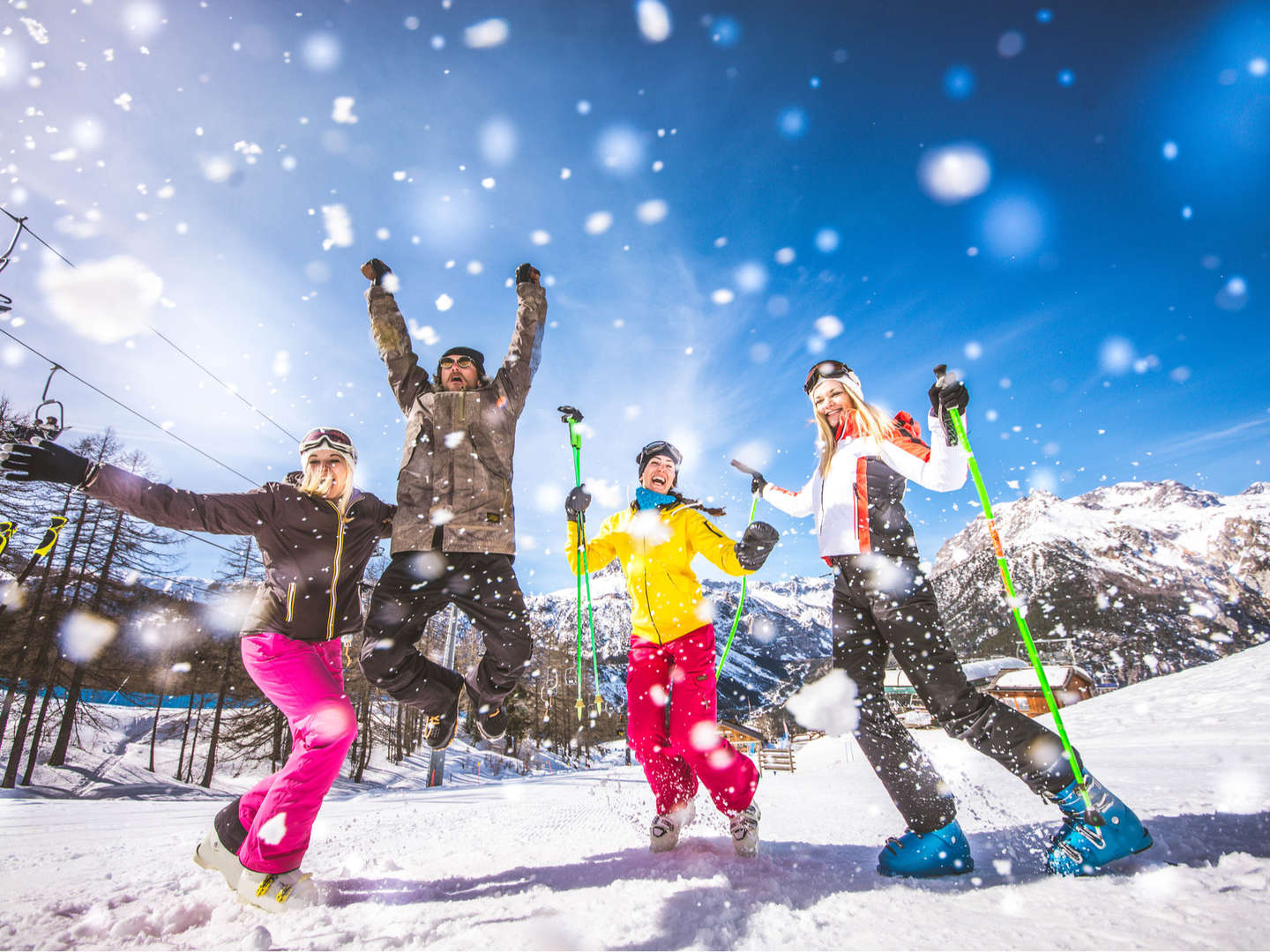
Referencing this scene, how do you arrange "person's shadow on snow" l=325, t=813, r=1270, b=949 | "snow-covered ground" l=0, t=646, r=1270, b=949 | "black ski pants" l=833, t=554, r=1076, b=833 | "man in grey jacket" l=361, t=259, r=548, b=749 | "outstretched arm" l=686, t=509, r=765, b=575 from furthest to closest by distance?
"outstretched arm" l=686, t=509, r=765, b=575
"man in grey jacket" l=361, t=259, r=548, b=749
"black ski pants" l=833, t=554, r=1076, b=833
"person's shadow on snow" l=325, t=813, r=1270, b=949
"snow-covered ground" l=0, t=646, r=1270, b=949

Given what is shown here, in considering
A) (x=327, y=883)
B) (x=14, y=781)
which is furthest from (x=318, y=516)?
(x=14, y=781)

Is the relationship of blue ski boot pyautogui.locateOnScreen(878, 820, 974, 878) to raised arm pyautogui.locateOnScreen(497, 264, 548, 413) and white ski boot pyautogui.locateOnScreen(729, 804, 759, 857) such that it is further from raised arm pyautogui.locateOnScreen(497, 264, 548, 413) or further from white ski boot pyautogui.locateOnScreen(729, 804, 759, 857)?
raised arm pyautogui.locateOnScreen(497, 264, 548, 413)

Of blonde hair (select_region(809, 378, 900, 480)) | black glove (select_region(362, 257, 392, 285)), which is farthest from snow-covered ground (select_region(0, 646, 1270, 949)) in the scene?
black glove (select_region(362, 257, 392, 285))

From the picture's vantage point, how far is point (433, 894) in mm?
2229

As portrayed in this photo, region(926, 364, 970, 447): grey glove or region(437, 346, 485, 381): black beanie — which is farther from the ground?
region(437, 346, 485, 381): black beanie

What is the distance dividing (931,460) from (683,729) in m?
2.02

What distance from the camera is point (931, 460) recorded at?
106 inches

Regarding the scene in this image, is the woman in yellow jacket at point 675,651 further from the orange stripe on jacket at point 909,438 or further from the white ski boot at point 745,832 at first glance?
the orange stripe on jacket at point 909,438

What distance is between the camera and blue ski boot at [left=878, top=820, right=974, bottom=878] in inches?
84.4

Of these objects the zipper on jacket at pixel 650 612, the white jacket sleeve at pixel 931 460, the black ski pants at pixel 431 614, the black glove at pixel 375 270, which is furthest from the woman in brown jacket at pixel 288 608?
the white jacket sleeve at pixel 931 460

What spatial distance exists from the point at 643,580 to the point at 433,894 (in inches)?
75.5

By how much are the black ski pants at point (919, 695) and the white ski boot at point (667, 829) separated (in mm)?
1164

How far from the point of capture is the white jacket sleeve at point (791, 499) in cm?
327

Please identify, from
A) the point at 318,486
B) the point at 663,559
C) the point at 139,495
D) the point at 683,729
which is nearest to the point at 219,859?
the point at 139,495
